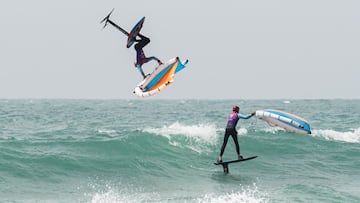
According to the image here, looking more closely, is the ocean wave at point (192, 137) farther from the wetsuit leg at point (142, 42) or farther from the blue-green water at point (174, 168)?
the wetsuit leg at point (142, 42)

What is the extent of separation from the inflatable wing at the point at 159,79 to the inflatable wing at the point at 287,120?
3.20m

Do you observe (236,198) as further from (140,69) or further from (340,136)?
(340,136)

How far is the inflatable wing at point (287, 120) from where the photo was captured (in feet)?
42.1

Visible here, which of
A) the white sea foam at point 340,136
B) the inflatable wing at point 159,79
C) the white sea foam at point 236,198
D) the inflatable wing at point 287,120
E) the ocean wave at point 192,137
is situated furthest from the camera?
the white sea foam at point 340,136

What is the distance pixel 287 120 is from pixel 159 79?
4.40 metres

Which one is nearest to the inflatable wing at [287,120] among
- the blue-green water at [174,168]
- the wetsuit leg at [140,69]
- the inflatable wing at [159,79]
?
the blue-green water at [174,168]

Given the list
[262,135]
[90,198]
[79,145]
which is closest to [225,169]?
[90,198]

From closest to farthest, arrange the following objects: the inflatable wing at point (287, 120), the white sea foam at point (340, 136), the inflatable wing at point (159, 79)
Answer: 1. the inflatable wing at point (159, 79)
2. the inflatable wing at point (287, 120)
3. the white sea foam at point (340, 136)

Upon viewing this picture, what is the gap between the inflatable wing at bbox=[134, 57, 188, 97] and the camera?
32.9ft

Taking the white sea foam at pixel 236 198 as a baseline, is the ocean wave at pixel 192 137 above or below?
above

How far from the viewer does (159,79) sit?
34.1 ft

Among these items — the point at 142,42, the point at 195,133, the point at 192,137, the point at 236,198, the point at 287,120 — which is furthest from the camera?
the point at 195,133

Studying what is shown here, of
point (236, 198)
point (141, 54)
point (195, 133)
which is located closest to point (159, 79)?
point (141, 54)

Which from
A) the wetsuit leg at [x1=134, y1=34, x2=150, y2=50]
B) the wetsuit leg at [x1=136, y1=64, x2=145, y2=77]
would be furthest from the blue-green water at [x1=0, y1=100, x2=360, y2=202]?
the wetsuit leg at [x1=134, y1=34, x2=150, y2=50]
